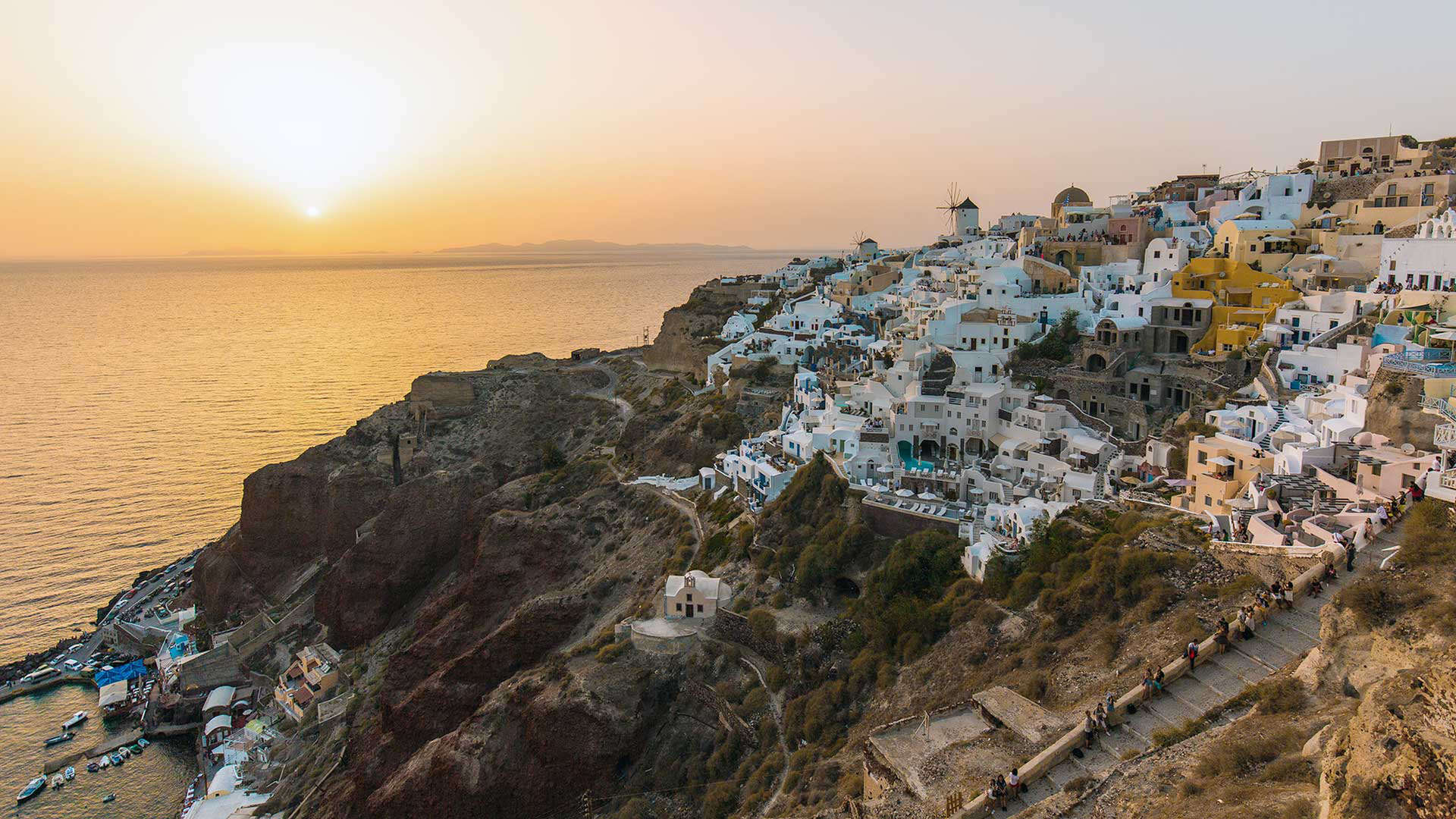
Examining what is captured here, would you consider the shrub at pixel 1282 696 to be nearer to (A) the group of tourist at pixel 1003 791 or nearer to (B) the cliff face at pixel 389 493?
(A) the group of tourist at pixel 1003 791

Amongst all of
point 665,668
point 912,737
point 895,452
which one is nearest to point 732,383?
point 895,452

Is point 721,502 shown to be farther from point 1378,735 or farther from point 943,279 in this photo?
point 1378,735

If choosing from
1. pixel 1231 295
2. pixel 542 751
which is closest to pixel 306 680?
pixel 542 751

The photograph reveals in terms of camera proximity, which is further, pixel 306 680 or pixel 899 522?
pixel 306 680

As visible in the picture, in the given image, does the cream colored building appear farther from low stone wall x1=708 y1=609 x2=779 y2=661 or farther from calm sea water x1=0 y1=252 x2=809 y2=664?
calm sea water x1=0 y1=252 x2=809 y2=664

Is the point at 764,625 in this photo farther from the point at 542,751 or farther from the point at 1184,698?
the point at 1184,698

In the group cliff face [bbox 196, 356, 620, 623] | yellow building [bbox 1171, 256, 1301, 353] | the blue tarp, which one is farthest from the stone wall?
the blue tarp

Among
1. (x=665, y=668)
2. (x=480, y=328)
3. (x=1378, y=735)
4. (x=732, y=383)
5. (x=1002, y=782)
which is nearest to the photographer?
(x=1378, y=735)
